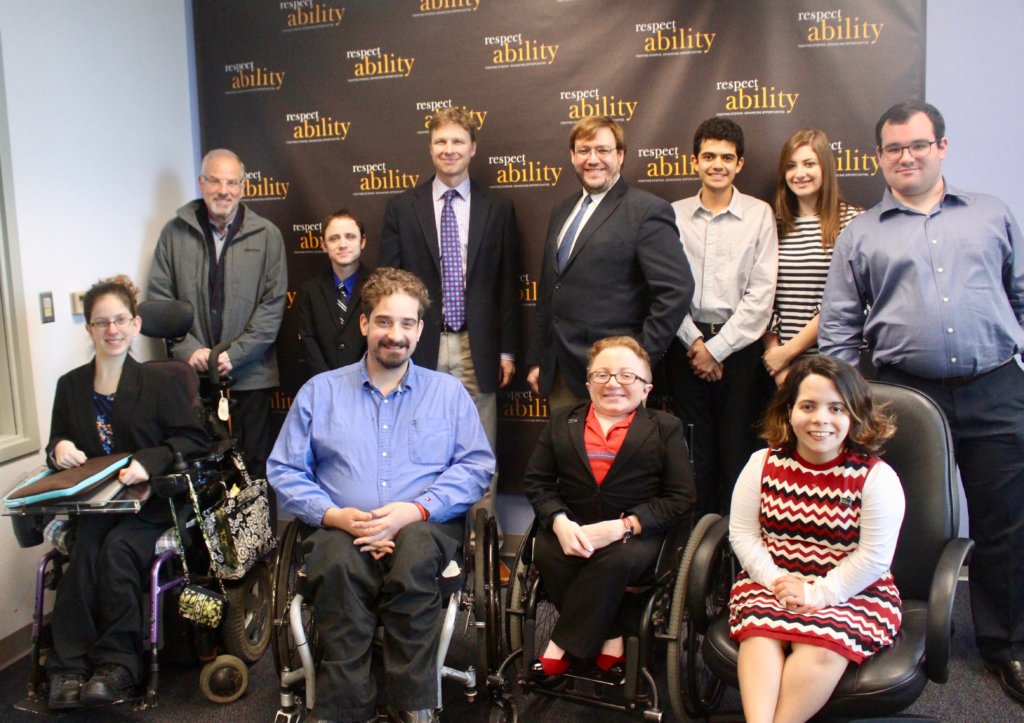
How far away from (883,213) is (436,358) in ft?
5.62

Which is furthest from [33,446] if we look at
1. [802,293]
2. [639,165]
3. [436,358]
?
[802,293]

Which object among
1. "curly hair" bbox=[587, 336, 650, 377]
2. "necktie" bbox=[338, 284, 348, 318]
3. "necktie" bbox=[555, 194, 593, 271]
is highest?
"necktie" bbox=[555, 194, 593, 271]

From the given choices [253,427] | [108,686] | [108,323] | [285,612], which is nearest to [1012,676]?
[285,612]

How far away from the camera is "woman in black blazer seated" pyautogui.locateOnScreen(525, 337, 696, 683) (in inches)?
87.0

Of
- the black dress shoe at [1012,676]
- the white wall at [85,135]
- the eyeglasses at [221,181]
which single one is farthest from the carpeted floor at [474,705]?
the eyeglasses at [221,181]

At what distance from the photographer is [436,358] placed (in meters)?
3.30

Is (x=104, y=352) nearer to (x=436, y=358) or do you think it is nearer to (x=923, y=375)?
(x=436, y=358)

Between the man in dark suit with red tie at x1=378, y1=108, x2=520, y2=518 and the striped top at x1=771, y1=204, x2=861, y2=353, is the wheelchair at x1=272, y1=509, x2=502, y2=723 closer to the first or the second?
the man in dark suit with red tie at x1=378, y1=108, x2=520, y2=518

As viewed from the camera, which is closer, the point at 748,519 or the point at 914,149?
the point at 748,519

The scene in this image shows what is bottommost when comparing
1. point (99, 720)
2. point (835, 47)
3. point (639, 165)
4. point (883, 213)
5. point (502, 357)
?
point (99, 720)

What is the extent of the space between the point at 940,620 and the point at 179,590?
7.11 ft

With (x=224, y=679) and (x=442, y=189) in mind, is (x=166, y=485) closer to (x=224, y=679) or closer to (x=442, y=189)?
(x=224, y=679)

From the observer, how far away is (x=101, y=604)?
2.45m

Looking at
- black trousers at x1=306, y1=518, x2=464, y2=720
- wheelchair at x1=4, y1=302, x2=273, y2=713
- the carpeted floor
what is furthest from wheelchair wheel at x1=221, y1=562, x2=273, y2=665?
black trousers at x1=306, y1=518, x2=464, y2=720
